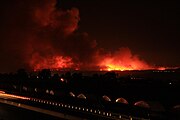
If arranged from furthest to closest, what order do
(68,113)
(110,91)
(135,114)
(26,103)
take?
(110,91) < (26,103) < (68,113) < (135,114)

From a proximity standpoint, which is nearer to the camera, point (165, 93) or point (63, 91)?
point (165, 93)

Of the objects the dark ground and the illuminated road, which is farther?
the dark ground

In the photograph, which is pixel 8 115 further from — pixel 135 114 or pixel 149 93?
pixel 149 93

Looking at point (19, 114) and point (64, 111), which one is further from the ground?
point (64, 111)

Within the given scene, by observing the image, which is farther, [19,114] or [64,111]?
[64,111]

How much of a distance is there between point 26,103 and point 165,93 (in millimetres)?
24226

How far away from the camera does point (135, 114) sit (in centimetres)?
2491

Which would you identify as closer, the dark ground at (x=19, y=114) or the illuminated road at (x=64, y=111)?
the illuminated road at (x=64, y=111)

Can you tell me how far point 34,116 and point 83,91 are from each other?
27050 millimetres

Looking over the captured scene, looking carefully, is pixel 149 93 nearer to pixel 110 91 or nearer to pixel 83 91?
pixel 110 91

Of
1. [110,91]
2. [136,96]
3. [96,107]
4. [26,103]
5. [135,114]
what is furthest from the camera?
[110,91]

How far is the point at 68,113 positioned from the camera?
26781mm

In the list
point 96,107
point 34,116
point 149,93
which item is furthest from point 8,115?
point 149,93

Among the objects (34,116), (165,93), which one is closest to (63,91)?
(165,93)
